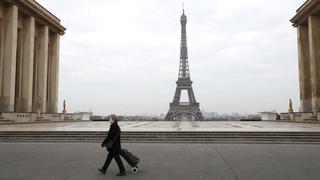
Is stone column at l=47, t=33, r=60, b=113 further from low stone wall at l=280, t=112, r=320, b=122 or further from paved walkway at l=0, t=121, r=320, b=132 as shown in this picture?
low stone wall at l=280, t=112, r=320, b=122

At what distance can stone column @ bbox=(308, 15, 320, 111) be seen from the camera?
134 feet

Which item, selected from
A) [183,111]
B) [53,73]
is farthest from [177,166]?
[183,111]

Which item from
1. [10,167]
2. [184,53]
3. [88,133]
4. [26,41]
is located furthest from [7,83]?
[184,53]

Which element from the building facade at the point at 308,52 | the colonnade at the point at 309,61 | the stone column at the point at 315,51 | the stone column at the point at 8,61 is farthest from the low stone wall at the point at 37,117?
the stone column at the point at 315,51

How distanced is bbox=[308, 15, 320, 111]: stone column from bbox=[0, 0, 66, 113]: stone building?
35014 mm

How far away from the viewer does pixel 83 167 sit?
992 centimetres

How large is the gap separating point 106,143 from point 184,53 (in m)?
92.3

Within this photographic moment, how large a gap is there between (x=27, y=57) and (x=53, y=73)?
10424mm

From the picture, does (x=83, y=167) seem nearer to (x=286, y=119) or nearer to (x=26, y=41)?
(x=26, y=41)

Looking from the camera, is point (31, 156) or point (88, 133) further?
point (88, 133)

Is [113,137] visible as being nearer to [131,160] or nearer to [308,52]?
[131,160]

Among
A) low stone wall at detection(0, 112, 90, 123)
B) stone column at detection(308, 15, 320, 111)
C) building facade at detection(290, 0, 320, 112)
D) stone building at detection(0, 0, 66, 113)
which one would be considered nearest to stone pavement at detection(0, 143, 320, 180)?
low stone wall at detection(0, 112, 90, 123)

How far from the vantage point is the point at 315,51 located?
4166 centimetres

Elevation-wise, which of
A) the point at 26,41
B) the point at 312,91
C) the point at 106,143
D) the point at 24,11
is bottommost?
the point at 106,143
